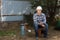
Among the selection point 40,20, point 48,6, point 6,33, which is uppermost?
point 48,6

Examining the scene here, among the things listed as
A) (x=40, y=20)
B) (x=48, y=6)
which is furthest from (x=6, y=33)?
(x=48, y=6)

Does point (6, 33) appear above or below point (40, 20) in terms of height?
below

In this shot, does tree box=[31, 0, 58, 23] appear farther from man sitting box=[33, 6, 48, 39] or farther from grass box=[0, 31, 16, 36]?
grass box=[0, 31, 16, 36]

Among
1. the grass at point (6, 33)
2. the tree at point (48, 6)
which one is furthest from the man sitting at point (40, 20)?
the tree at point (48, 6)

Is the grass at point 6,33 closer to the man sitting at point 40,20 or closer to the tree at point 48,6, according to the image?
the man sitting at point 40,20

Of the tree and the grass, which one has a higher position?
the tree

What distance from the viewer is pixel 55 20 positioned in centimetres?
1109

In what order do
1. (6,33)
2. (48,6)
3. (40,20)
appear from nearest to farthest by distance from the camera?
(40,20) < (6,33) < (48,6)

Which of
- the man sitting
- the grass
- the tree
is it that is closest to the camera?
the man sitting

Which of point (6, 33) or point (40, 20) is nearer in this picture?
point (40, 20)

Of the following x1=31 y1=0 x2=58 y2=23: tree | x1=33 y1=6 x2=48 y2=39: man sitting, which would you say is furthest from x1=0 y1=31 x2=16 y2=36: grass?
x1=31 y1=0 x2=58 y2=23: tree

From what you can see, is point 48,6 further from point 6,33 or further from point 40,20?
point 6,33

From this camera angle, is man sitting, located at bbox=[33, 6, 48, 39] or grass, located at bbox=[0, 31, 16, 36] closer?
man sitting, located at bbox=[33, 6, 48, 39]

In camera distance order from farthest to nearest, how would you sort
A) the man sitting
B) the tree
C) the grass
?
1. the tree
2. the grass
3. the man sitting
